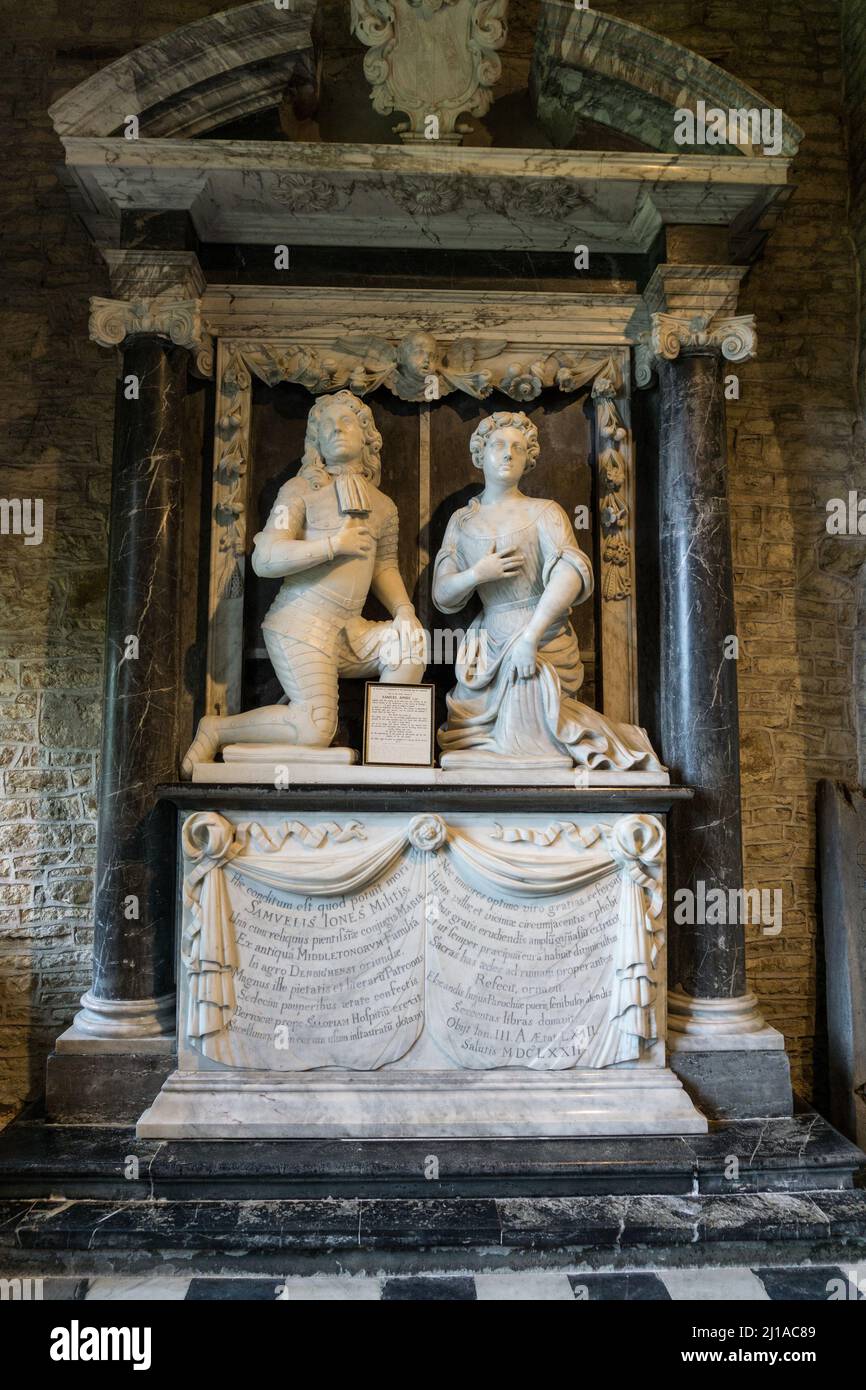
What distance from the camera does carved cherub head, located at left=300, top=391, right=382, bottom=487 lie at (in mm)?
3785

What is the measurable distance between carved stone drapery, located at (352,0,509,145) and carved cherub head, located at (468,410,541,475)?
1.01m

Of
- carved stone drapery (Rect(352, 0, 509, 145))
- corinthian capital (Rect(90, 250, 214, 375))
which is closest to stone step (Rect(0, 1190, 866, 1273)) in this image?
corinthian capital (Rect(90, 250, 214, 375))

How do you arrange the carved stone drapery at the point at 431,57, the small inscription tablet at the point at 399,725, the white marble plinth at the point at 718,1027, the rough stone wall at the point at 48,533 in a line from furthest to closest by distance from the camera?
1. the rough stone wall at the point at 48,533
2. the carved stone drapery at the point at 431,57
3. the small inscription tablet at the point at 399,725
4. the white marble plinth at the point at 718,1027

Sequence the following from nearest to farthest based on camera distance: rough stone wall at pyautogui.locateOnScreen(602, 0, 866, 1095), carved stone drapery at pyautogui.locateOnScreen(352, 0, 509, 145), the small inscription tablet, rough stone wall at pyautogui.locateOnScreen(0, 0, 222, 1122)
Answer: the small inscription tablet < carved stone drapery at pyautogui.locateOnScreen(352, 0, 509, 145) < rough stone wall at pyautogui.locateOnScreen(0, 0, 222, 1122) < rough stone wall at pyautogui.locateOnScreen(602, 0, 866, 1095)

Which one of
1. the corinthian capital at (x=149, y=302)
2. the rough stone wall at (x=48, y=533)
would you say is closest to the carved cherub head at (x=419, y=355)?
the corinthian capital at (x=149, y=302)

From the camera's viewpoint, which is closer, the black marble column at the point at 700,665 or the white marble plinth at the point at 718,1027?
the white marble plinth at the point at 718,1027

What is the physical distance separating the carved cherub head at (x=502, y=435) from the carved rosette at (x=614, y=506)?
1.14 feet

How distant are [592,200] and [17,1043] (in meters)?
4.12

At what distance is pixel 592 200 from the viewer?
385 centimetres

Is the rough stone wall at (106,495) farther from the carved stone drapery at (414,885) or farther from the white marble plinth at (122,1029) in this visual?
the carved stone drapery at (414,885)

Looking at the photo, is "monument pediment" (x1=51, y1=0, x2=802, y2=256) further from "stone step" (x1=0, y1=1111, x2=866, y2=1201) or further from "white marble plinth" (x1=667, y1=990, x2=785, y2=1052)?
"stone step" (x1=0, y1=1111, x2=866, y2=1201)

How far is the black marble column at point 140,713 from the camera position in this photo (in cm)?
351

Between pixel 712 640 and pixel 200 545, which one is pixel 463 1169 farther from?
pixel 200 545
